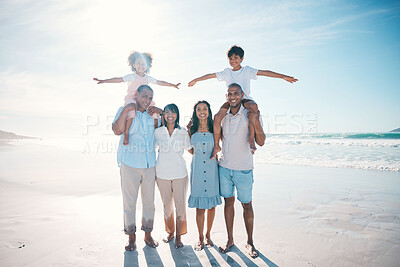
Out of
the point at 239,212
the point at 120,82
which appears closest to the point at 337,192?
the point at 239,212

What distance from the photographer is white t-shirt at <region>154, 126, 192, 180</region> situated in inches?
133

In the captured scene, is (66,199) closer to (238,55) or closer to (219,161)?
(219,161)

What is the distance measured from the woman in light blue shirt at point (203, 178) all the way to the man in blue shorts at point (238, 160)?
0.15 meters

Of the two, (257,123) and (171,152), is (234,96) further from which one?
(171,152)

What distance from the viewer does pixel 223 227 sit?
399 cm

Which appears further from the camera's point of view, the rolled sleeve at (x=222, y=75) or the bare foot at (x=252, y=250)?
the rolled sleeve at (x=222, y=75)

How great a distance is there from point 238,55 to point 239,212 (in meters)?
3.22

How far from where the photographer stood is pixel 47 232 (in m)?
3.64

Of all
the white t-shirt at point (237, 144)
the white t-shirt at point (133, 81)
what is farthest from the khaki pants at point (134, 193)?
the white t-shirt at point (133, 81)

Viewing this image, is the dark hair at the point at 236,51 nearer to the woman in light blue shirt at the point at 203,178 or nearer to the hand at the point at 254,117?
the woman in light blue shirt at the point at 203,178

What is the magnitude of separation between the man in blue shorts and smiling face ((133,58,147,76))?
1.81 m

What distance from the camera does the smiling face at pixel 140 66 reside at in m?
4.11

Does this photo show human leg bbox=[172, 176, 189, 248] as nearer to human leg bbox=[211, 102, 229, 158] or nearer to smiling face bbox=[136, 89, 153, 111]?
human leg bbox=[211, 102, 229, 158]

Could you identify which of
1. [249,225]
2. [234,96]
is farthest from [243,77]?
[249,225]
